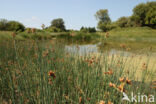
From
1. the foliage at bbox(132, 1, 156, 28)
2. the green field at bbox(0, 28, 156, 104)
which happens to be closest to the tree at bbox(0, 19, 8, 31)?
the green field at bbox(0, 28, 156, 104)

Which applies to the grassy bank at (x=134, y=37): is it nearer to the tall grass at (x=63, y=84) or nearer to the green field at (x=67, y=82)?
the green field at (x=67, y=82)

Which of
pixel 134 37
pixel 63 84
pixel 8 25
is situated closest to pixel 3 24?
pixel 8 25

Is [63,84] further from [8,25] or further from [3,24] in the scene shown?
[3,24]

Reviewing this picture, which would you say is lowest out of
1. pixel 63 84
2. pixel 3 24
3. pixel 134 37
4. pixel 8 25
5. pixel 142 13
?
pixel 63 84

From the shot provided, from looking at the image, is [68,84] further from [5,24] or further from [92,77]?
[5,24]

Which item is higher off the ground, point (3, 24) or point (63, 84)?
point (3, 24)

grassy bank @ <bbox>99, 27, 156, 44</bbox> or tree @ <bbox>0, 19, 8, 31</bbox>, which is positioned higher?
tree @ <bbox>0, 19, 8, 31</bbox>

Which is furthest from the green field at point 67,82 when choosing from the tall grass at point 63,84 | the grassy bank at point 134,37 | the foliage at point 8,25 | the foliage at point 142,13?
the foliage at point 142,13

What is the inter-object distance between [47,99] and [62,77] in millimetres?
673

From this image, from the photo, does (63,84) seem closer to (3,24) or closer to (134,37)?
(134,37)

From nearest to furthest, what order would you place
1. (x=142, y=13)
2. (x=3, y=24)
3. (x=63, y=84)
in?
1. (x=63, y=84)
2. (x=3, y=24)
3. (x=142, y=13)

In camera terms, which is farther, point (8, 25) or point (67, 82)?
point (8, 25)

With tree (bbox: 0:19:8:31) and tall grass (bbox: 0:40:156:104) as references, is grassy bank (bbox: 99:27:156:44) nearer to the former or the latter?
tall grass (bbox: 0:40:156:104)

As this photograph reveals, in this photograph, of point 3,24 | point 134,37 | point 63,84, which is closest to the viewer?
point 63,84
